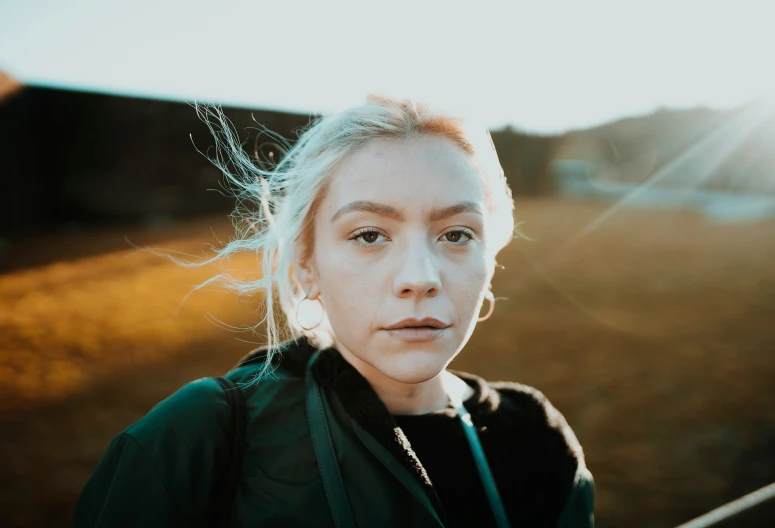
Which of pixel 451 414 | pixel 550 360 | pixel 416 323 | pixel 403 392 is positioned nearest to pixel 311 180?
pixel 416 323

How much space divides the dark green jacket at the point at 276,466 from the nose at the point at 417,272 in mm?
287

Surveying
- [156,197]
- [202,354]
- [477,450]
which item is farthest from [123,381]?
[156,197]

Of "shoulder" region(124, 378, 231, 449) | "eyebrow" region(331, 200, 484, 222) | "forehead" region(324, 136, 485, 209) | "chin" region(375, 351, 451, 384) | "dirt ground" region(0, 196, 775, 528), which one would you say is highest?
"forehead" region(324, 136, 485, 209)

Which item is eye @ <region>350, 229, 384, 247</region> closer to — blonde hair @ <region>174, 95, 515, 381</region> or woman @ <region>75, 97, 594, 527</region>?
woman @ <region>75, 97, 594, 527</region>

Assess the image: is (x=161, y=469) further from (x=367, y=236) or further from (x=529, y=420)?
(x=529, y=420)

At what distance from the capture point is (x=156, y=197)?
1257cm

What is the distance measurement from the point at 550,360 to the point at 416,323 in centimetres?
394

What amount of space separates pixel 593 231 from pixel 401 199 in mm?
13463

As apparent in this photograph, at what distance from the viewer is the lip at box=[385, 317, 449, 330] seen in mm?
1250

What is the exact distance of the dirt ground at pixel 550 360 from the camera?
3.13 meters

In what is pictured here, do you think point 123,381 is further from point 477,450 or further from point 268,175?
point 477,450

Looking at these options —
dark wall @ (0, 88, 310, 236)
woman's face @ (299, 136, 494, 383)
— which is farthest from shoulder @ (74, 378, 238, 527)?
dark wall @ (0, 88, 310, 236)

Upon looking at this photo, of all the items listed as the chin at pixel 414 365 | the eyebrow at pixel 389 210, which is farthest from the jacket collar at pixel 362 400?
the eyebrow at pixel 389 210

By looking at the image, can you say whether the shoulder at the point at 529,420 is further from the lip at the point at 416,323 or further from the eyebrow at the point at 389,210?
the eyebrow at the point at 389,210
